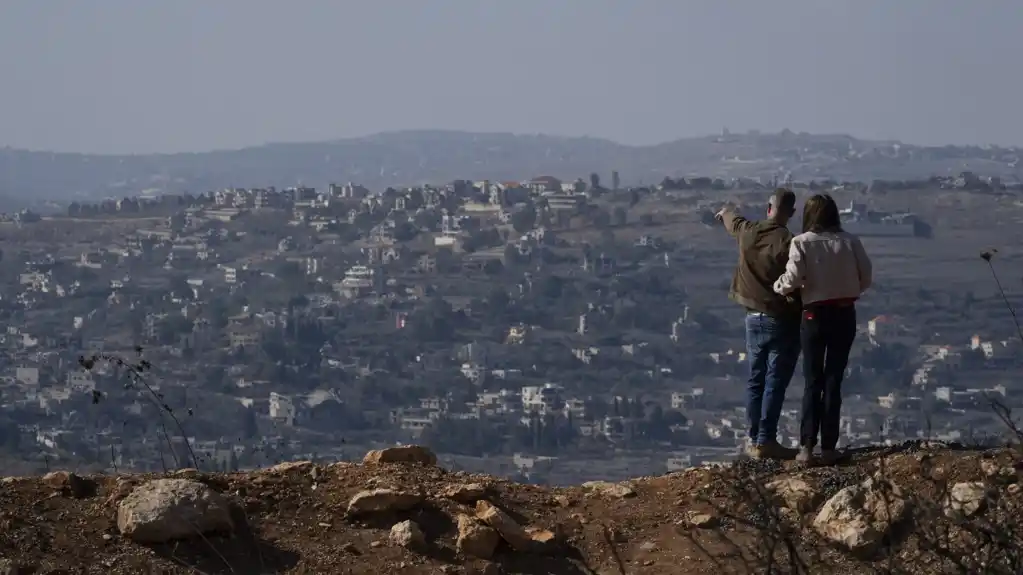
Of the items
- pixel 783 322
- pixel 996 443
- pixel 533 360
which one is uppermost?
pixel 783 322

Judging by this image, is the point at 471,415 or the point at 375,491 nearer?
the point at 375,491

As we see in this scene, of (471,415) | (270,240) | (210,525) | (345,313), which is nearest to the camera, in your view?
(210,525)

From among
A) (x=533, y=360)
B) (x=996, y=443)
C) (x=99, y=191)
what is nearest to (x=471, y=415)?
(x=533, y=360)

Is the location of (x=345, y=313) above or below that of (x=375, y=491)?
below

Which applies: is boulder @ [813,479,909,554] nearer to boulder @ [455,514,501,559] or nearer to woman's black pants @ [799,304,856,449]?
woman's black pants @ [799,304,856,449]

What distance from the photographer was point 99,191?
10081cm

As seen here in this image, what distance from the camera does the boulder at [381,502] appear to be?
5707mm

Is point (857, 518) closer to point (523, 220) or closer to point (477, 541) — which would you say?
point (477, 541)

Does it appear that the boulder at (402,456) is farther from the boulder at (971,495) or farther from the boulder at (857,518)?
the boulder at (971,495)

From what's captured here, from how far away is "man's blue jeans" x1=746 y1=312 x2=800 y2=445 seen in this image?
22.1 feet

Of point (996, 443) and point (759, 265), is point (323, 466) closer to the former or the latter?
point (759, 265)

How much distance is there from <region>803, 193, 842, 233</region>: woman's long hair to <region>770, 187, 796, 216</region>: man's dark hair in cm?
17

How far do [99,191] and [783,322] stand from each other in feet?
326

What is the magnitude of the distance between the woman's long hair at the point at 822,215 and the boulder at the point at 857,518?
131 centimetres
